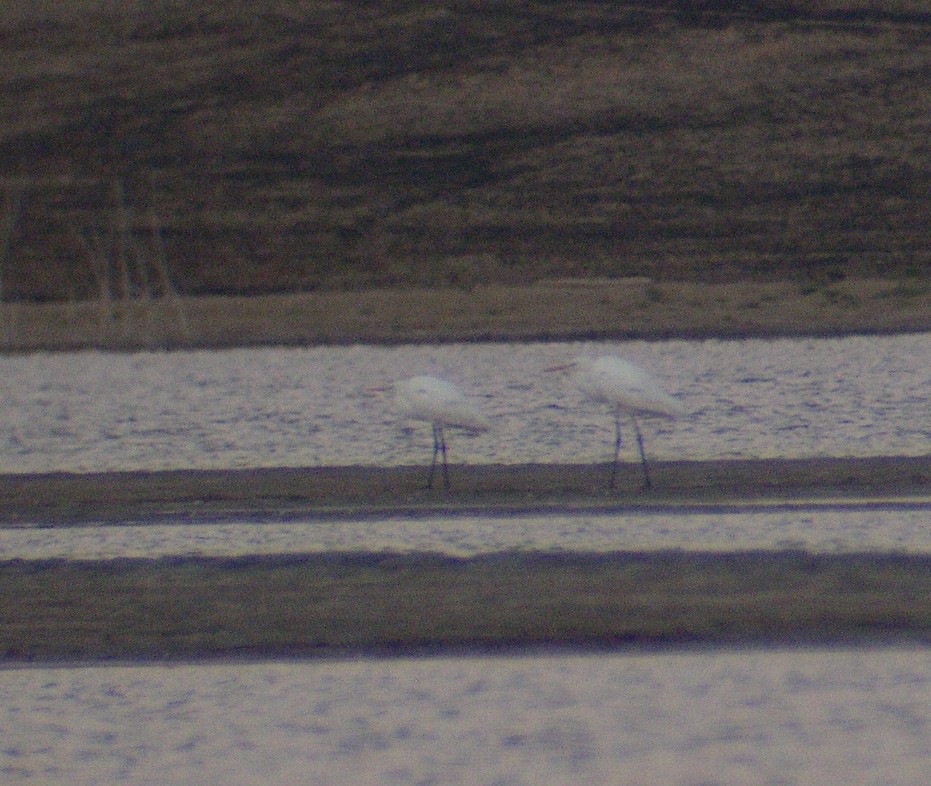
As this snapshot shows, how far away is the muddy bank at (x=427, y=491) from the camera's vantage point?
18.9ft

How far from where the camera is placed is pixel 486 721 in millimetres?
3471

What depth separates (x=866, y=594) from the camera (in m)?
4.10

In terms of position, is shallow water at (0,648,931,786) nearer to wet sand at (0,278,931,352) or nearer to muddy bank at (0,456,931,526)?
muddy bank at (0,456,931,526)

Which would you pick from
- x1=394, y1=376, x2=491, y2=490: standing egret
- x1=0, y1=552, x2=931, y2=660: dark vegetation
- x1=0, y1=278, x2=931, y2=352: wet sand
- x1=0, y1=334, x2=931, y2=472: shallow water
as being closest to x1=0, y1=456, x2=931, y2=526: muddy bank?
x1=394, y1=376, x2=491, y2=490: standing egret

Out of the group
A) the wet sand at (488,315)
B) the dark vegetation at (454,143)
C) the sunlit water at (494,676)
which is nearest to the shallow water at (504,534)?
the sunlit water at (494,676)

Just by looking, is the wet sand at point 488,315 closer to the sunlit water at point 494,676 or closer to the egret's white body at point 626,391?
the sunlit water at point 494,676

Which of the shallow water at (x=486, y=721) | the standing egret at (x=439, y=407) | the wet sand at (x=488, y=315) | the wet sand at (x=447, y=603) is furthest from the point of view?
the wet sand at (x=488, y=315)

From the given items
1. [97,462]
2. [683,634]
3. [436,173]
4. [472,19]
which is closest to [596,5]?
[472,19]

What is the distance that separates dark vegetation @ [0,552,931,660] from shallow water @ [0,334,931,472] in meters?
2.72

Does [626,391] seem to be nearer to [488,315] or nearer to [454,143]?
[488,315]

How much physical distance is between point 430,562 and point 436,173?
14335 millimetres

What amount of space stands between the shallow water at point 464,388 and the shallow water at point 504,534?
177 centimetres

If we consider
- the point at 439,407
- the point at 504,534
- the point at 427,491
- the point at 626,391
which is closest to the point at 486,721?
the point at 504,534

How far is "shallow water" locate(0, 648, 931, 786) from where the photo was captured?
10.3 ft
